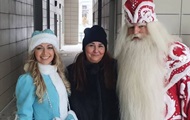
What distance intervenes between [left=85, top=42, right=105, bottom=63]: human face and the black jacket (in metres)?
0.04

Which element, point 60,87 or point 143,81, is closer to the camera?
point 143,81

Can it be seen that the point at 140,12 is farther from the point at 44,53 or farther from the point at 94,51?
the point at 44,53

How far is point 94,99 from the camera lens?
1.56 meters

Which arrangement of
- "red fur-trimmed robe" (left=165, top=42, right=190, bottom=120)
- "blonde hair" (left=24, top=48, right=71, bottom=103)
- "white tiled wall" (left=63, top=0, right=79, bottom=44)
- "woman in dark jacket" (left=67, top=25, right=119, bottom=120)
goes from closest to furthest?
"red fur-trimmed robe" (left=165, top=42, right=190, bottom=120), "blonde hair" (left=24, top=48, right=71, bottom=103), "woman in dark jacket" (left=67, top=25, right=119, bottom=120), "white tiled wall" (left=63, top=0, right=79, bottom=44)

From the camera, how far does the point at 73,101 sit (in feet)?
5.16

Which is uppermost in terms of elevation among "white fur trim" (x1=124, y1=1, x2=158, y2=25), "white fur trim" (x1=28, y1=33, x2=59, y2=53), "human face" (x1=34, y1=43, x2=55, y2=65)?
"white fur trim" (x1=124, y1=1, x2=158, y2=25)

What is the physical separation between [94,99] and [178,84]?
1.51ft

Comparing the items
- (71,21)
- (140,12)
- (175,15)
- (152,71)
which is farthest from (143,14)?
(71,21)

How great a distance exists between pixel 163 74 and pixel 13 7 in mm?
4327

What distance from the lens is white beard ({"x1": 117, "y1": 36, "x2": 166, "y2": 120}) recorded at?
136 centimetres

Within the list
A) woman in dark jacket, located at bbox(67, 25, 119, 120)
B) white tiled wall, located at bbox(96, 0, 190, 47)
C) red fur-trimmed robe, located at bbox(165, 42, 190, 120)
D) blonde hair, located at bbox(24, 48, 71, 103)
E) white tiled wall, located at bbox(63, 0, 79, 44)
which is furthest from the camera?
white tiled wall, located at bbox(63, 0, 79, 44)

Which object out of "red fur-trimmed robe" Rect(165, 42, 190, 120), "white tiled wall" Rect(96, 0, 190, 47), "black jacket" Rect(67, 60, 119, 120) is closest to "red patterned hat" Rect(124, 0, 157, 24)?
"red fur-trimmed robe" Rect(165, 42, 190, 120)

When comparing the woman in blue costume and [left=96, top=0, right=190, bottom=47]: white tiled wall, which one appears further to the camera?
[left=96, top=0, right=190, bottom=47]: white tiled wall

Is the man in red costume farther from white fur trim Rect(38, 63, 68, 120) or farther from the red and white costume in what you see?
white fur trim Rect(38, 63, 68, 120)
